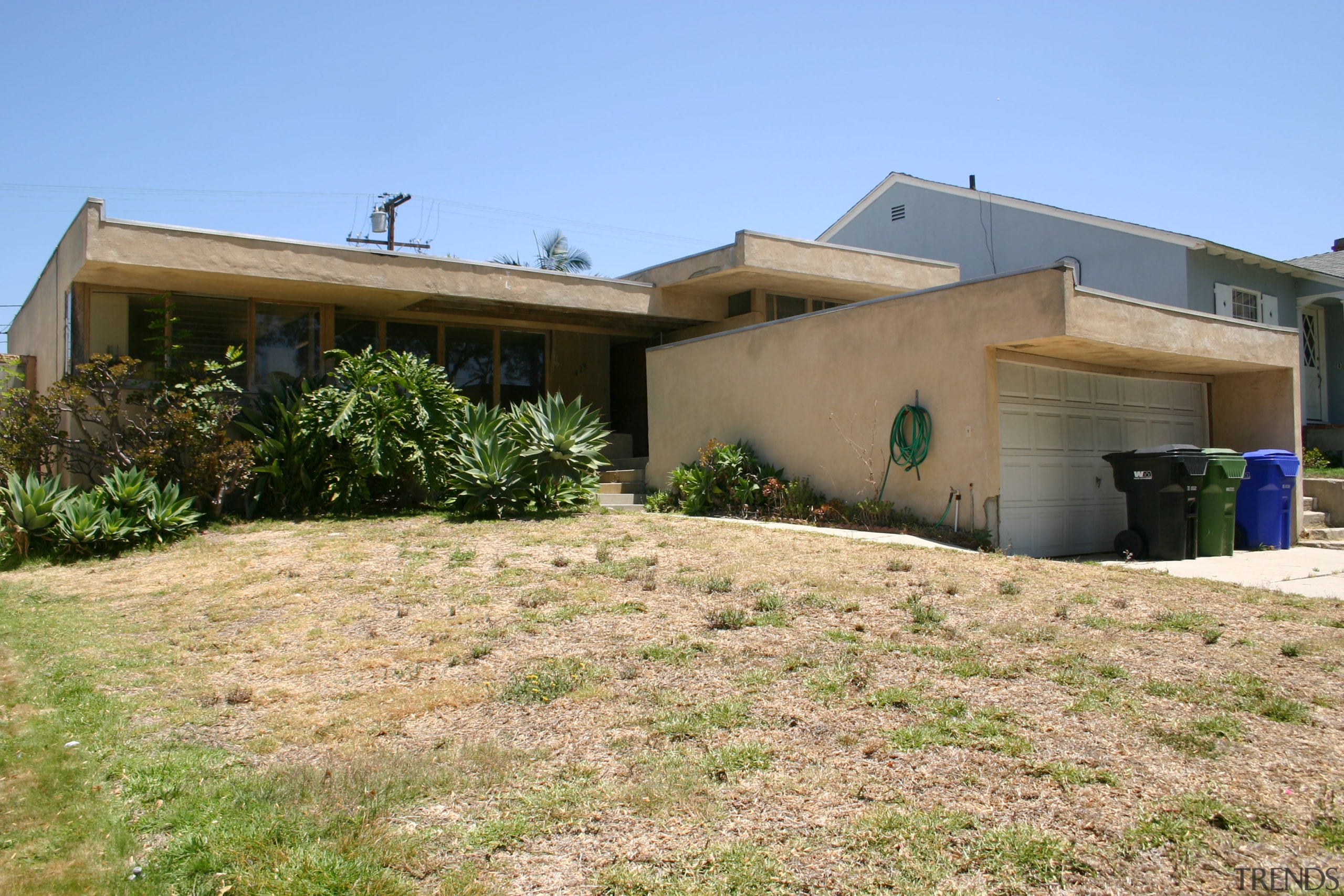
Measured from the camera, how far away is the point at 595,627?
6621 mm

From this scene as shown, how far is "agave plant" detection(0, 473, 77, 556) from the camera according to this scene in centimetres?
977

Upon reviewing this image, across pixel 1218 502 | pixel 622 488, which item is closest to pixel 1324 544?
pixel 1218 502

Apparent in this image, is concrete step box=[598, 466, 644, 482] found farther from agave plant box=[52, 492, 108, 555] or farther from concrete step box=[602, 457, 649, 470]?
agave plant box=[52, 492, 108, 555]

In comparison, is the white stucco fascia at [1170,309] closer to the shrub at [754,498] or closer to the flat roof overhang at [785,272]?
the shrub at [754,498]

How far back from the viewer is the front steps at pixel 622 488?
49.2 feet

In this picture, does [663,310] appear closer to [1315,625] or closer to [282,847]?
[1315,625]

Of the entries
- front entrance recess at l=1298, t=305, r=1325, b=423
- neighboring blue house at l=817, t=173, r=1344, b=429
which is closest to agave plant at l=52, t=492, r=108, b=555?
neighboring blue house at l=817, t=173, r=1344, b=429

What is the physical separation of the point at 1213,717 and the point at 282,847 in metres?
4.53

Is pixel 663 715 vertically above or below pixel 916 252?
below

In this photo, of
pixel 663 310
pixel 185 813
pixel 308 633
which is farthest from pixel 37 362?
pixel 185 813

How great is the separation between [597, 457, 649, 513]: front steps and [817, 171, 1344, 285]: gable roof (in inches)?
299

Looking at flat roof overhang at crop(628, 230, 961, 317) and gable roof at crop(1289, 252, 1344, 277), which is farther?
gable roof at crop(1289, 252, 1344, 277)

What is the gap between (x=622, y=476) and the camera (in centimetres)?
1611

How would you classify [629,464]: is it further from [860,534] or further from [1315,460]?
[1315,460]
